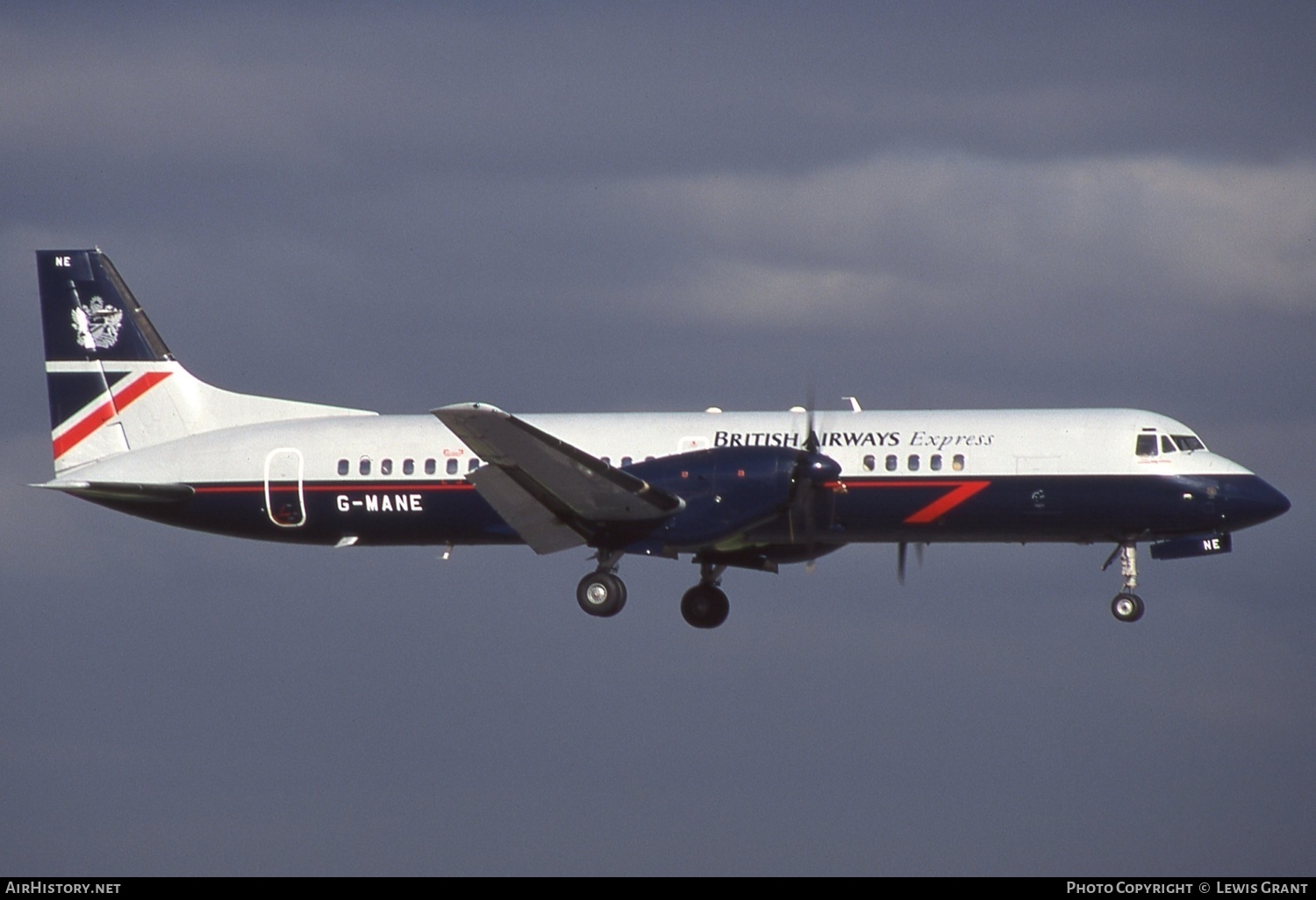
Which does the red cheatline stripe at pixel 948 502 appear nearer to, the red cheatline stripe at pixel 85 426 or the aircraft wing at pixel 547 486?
the aircraft wing at pixel 547 486

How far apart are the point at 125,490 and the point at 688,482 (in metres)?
10.7

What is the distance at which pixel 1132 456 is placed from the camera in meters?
28.2

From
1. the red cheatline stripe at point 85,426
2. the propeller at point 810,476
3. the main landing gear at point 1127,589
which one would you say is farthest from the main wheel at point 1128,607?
the red cheatline stripe at point 85,426

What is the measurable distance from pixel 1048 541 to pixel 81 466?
716 inches

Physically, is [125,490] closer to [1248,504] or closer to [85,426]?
[85,426]

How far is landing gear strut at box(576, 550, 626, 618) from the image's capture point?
29.3 m

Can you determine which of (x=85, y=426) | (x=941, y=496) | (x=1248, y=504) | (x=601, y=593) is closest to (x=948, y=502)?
(x=941, y=496)

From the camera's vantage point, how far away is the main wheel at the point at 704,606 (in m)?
32.2

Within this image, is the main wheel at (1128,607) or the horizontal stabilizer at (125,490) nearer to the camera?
the main wheel at (1128,607)

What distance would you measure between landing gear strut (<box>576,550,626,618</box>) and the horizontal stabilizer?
25.3 feet

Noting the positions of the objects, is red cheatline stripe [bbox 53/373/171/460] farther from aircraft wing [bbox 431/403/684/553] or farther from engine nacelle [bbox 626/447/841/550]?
engine nacelle [bbox 626/447/841/550]

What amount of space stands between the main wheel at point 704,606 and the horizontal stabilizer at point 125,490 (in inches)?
374

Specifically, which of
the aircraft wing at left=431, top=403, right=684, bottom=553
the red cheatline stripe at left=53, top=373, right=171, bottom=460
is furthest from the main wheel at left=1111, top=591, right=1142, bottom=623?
the red cheatline stripe at left=53, top=373, right=171, bottom=460
